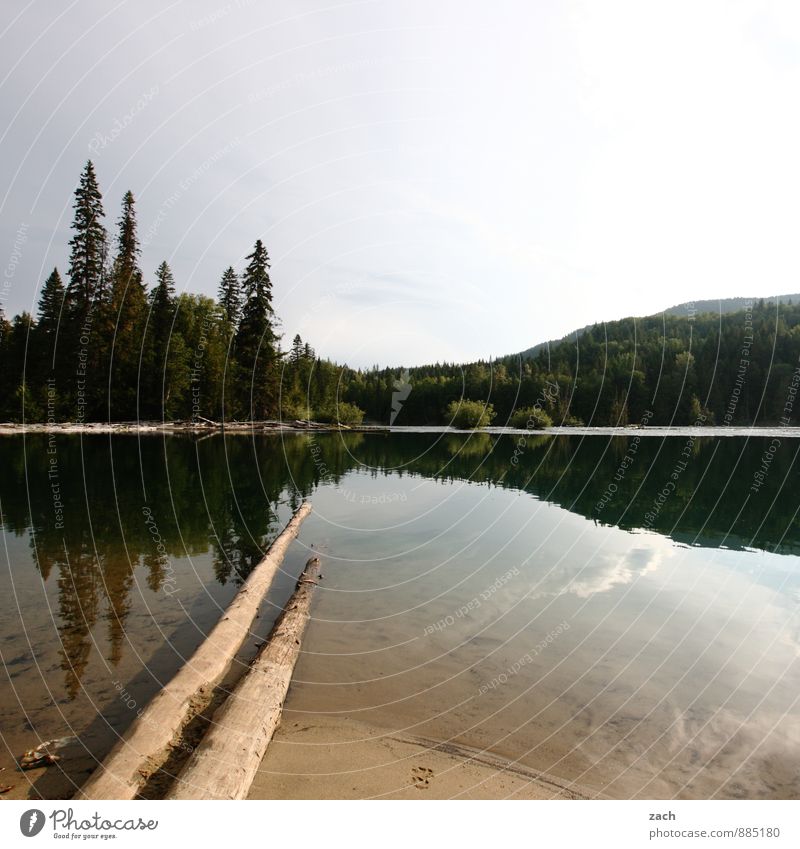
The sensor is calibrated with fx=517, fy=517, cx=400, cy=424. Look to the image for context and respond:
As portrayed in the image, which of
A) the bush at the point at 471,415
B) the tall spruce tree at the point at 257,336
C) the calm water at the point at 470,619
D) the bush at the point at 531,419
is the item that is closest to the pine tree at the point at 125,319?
the tall spruce tree at the point at 257,336

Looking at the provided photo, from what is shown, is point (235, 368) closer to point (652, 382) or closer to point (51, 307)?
point (51, 307)

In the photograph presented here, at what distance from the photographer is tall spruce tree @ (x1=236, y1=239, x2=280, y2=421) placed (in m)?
64.4

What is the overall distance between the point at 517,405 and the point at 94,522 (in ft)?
365

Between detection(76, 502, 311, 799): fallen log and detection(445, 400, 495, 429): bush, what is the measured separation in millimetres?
96775

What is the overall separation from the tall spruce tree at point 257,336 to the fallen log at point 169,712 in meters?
57.9

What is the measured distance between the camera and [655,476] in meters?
34.4

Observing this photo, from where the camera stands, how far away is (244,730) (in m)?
5.82

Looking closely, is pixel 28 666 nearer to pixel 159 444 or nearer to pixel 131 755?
pixel 131 755

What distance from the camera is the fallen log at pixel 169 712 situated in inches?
189

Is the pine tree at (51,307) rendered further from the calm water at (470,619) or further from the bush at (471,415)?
the bush at (471,415)

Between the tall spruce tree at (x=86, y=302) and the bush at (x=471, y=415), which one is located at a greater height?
the tall spruce tree at (x=86, y=302)

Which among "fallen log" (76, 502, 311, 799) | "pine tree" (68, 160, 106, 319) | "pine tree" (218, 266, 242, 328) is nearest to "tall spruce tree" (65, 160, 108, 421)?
"pine tree" (68, 160, 106, 319)

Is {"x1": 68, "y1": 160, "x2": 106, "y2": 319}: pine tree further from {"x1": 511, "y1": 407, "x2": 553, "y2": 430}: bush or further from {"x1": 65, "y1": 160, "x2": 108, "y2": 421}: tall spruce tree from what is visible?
{"x1": 511, "y1": 407, "x2": 553, "y2": 430}: bush

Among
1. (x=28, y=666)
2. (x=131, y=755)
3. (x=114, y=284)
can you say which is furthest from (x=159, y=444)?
(x=131, y=755)
